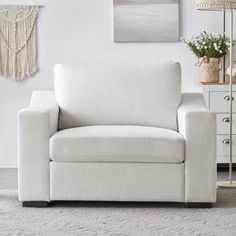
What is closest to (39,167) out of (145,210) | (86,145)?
(86,145)

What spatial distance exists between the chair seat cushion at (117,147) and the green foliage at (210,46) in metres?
1.49

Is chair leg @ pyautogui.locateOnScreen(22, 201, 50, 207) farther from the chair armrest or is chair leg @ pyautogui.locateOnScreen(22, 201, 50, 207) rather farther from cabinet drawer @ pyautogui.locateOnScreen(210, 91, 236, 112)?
cabinet drawer @ pyautogui.locateOnScreen(210, 91, 236, 112)

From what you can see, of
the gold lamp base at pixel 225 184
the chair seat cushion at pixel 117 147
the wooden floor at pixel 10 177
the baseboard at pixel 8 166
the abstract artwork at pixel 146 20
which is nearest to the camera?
the chair seat cushion at pixel 117 147

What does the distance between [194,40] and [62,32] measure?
3.45 feet

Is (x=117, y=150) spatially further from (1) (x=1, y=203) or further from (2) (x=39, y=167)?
(1) (x=1, y=203)

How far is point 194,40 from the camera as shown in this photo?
5.24 metres

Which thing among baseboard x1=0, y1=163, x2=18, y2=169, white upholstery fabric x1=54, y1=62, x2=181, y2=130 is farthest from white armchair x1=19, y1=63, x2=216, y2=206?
baseboard x1=0, y1=163, x2=18, y2=169

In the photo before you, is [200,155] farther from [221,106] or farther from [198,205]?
[221,106]

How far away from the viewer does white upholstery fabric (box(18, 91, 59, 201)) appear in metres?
3.84

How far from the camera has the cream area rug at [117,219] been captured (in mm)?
3336

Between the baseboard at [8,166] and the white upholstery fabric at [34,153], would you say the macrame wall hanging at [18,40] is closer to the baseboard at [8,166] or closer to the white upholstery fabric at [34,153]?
the baseboard at [8,166]

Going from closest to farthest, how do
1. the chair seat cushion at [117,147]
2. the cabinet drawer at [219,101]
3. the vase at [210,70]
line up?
the chair seat cushion at [117,147] < the cabinet drawer at [219,101] < the vase at [210,70]

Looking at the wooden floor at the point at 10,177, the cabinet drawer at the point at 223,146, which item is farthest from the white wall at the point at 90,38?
the wooden floor at the point at 10,177

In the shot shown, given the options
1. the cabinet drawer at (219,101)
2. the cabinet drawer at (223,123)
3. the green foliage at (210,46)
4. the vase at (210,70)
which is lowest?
the cabinet drawer at (223,123)
